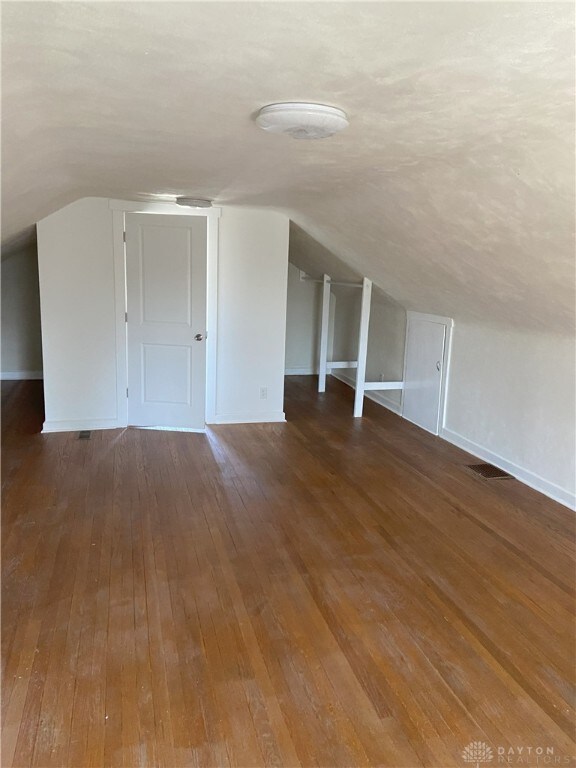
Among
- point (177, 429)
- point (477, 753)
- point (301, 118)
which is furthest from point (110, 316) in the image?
point (477, 753)

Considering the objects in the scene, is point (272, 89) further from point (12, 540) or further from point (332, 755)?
point (12, 540)

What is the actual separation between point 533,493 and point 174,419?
310 cm

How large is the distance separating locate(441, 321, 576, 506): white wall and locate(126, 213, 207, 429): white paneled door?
2307mm

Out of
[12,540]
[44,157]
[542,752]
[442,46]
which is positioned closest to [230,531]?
[12,540]

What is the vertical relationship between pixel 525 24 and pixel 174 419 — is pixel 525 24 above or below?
above

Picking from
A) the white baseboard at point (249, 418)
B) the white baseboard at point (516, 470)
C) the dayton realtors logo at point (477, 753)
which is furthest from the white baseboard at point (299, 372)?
the dayton realtors logo at point (477, 753)

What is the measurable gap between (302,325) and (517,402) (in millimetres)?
4231

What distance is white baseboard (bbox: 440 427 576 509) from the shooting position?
3.72 m

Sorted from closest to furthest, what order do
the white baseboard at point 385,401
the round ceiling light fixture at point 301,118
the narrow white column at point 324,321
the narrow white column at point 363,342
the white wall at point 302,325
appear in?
the round ceiling light fixture at point 301,118
the narrow white column at point 363,342
the white baseboard at point 385,401
the narrow white column at point 324,321
the white wall at point 302,325


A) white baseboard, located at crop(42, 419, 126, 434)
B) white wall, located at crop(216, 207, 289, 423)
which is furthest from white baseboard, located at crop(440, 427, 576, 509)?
white baseboard, located at crop(42, 419, 126, 434)

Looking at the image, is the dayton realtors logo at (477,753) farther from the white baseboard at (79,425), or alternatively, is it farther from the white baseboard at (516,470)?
the white baseboard at (79,425)

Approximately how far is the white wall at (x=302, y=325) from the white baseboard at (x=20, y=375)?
10.9ft

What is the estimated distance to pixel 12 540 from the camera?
3.09 metres

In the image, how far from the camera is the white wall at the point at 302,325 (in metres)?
7.91
